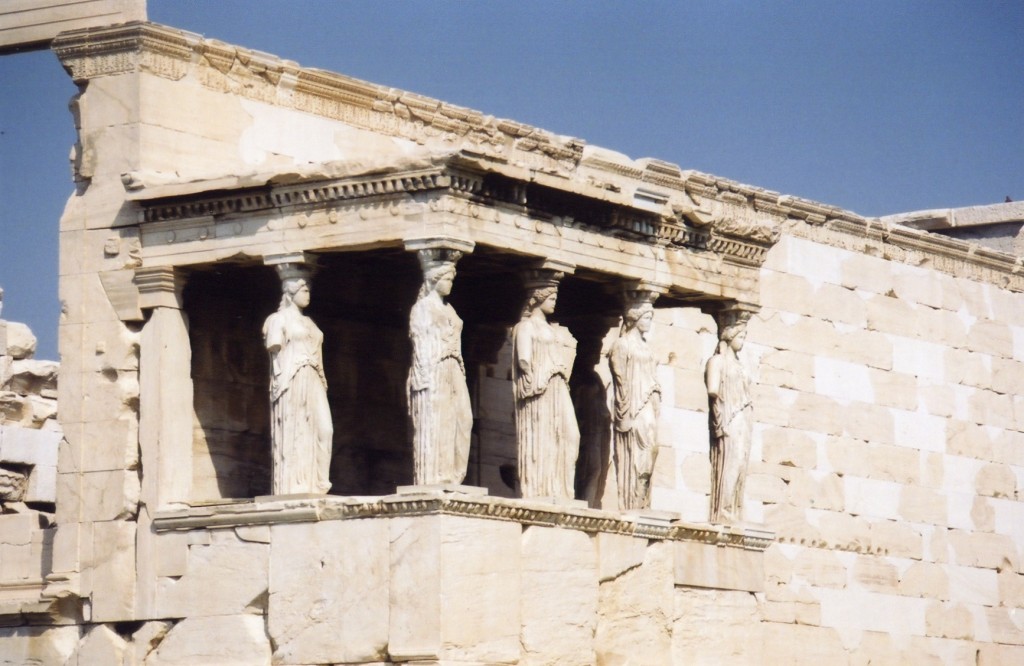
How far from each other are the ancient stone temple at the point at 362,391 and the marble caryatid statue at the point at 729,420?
20mm

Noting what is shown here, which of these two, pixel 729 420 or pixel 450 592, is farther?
pixel 729 420

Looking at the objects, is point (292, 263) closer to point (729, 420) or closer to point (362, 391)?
point (362, 391)

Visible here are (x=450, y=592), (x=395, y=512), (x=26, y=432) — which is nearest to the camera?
(x=450, y=592)

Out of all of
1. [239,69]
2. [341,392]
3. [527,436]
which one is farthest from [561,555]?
[239,69]

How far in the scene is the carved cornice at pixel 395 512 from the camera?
13852 mm

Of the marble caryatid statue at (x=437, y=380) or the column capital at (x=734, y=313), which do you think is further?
the column capital at (x=734, y=313)

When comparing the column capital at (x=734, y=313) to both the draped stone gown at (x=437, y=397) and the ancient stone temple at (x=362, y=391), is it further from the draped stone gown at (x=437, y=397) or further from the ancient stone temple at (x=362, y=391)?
the draped stone gown at (x=437, y=397)

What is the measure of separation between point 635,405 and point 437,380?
79.4 inches

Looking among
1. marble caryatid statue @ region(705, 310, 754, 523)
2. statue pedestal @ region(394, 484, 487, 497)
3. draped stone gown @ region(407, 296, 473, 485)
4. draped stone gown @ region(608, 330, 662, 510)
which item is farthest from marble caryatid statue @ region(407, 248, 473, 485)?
marble caryatid statue @ region(705, 310, 754, 523)

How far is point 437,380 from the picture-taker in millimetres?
14141

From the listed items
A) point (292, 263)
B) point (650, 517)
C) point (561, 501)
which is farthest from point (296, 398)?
point (650, 517)

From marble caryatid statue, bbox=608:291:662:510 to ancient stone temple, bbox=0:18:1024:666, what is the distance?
0.02 metres

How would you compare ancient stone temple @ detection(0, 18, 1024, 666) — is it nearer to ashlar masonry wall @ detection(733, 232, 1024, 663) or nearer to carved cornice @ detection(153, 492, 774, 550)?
carved cornice @ detection(153, 492, 774, 550)

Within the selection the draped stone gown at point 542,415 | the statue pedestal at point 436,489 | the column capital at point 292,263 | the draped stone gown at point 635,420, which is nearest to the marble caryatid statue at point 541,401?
the draped stone gown at point 542,415
